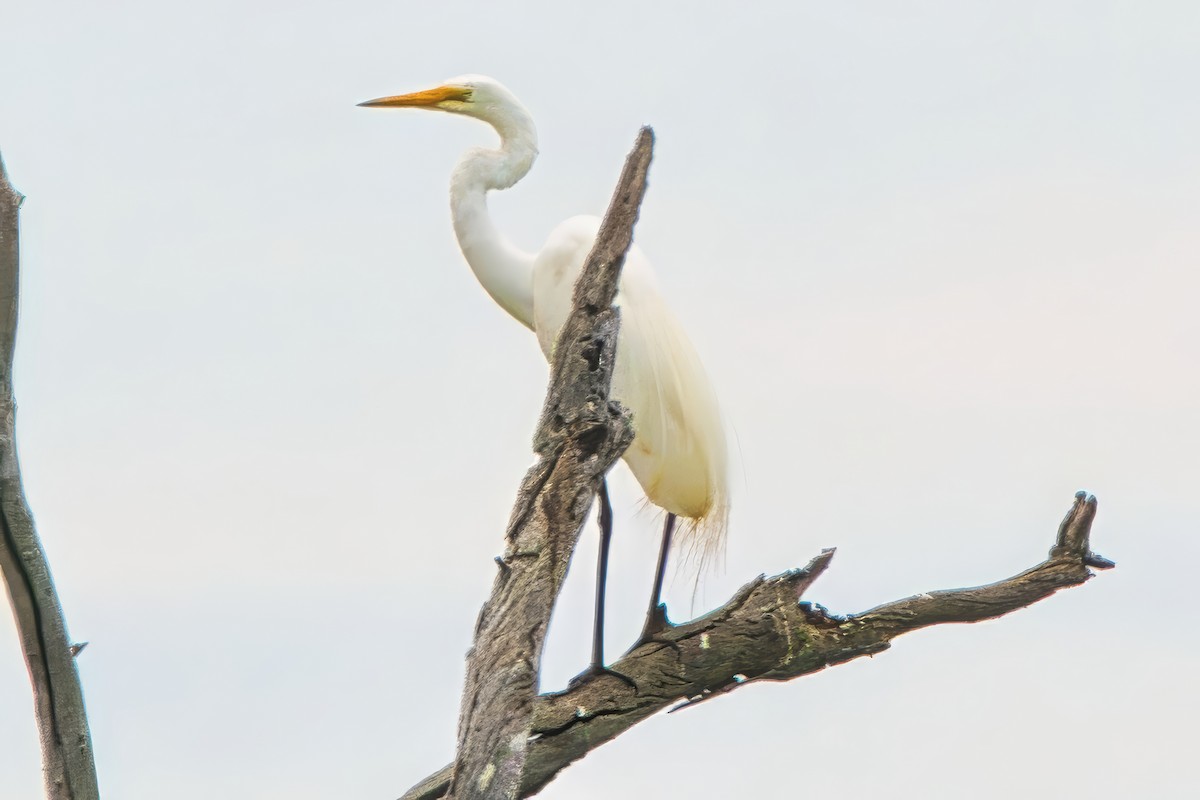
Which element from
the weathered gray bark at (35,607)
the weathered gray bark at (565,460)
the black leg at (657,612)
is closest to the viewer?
the weathered gray bark at (35,607)

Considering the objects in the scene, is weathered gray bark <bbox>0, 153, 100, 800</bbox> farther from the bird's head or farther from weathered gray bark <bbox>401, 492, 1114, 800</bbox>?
the bird's head

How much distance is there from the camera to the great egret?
18.1 feet

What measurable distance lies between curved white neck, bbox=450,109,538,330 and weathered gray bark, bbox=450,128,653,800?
230 centimetres

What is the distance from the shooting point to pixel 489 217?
5.70 m

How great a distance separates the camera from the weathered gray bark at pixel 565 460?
10.7ft

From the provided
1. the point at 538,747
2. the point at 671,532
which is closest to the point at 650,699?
the point at 538,747

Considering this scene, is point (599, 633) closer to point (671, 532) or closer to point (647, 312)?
point (671, 532)

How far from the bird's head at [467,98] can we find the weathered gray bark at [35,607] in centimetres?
281

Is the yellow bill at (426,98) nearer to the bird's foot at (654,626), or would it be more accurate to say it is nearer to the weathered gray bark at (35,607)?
the bird's foot at (654,626)

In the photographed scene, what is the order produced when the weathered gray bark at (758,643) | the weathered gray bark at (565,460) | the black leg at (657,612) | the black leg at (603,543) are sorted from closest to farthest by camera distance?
the weathered gray bark at (565,460), the weathered gray bark at (758,643), the black leg at (657,612), the black leg at (603,543)

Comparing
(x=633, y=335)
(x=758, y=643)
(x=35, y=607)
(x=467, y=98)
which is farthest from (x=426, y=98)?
(x=35, y=607)

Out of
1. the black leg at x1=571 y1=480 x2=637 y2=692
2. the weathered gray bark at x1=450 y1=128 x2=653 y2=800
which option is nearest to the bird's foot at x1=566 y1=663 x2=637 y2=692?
the black leg at x1=571 y1=480 x2=637 y2=692

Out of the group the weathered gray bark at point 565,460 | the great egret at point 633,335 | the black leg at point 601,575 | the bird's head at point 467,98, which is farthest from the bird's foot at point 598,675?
the bird's head at point 467,98

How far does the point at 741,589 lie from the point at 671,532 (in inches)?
33.4
